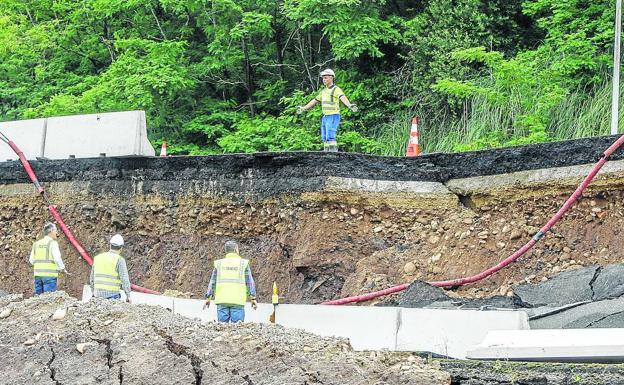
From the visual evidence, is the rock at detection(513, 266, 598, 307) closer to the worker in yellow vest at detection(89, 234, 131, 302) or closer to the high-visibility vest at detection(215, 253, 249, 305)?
the high-visibility vest at detection(215, 253, 249, 305)

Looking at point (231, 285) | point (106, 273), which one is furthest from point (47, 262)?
point (231, 285)

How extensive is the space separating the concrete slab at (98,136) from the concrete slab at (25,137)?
0.17 metres

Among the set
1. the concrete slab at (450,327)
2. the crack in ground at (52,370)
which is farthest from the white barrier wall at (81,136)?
the crack in ground at (52,370)

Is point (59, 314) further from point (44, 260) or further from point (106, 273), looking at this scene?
point (44, 260)

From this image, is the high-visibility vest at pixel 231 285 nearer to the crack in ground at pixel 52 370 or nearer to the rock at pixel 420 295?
the rock at pixel 420 295

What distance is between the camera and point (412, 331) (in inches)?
468

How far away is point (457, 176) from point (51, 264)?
6272 mm

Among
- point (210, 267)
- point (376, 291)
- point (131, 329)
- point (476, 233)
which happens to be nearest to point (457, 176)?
point (476, 233)

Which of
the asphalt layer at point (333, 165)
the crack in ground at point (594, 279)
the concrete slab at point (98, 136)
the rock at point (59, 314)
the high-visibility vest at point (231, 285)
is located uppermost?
the concrete slab at point (98, 136)

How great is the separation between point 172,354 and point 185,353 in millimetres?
116

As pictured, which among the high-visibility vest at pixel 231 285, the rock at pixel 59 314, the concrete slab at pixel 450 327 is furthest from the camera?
the high-visibility vest at pixel 231 285

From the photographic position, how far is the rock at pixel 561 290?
42.5 feet

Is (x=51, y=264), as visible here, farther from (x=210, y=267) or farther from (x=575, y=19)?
(x=575, y=19)

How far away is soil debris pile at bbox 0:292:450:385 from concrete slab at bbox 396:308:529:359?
2491mm
